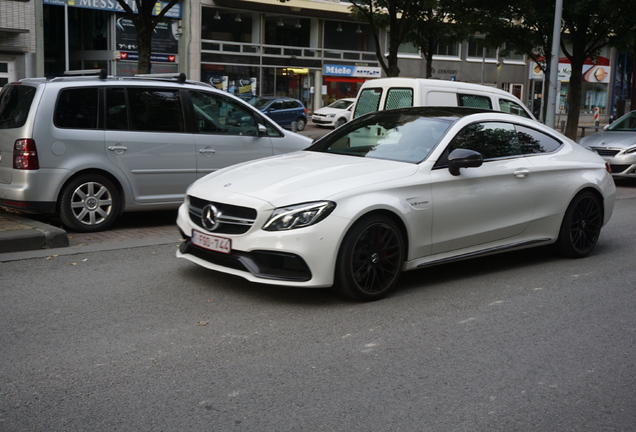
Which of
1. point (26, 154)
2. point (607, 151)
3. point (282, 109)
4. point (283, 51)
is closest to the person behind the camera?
point (26, 154)

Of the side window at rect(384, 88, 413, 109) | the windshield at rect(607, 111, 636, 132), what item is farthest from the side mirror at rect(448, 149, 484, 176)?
the windshield at rect(607, 111, 636, 132)

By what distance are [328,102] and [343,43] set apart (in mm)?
3638

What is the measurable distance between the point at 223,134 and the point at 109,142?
1503 millimetres

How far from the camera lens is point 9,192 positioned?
8.47 meters

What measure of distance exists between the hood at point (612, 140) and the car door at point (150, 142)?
969cm

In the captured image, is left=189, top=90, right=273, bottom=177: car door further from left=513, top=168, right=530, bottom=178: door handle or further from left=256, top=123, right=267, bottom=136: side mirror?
left=513, top=168, right=530, bottom=178: door handle

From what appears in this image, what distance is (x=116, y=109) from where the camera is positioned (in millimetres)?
8992

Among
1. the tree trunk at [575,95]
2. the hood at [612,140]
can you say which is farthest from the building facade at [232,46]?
the hood at [612,140]

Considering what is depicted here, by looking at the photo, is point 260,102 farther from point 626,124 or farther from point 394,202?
point 394,202

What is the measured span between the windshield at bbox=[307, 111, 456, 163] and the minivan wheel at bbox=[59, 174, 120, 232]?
2.67 meters

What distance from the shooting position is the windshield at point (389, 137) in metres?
6.75

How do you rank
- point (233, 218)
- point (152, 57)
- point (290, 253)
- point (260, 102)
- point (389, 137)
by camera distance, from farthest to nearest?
1. point (152, 57)
2. point (260, 102)
3. point (389, 137)
4. point (233, 218)
5. point (290, 253)

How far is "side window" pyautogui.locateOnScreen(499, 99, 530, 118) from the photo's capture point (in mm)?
12320

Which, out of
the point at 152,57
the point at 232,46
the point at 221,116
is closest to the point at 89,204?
the point at 221,116
